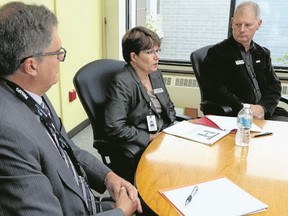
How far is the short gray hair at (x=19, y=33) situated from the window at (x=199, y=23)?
10.4 ft

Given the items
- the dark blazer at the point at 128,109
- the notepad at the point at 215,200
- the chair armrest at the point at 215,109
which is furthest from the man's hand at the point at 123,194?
the chair armrest at the point at 215,109

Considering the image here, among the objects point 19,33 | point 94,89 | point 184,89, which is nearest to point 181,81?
point 184,89

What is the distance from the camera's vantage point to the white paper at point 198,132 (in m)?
1.70

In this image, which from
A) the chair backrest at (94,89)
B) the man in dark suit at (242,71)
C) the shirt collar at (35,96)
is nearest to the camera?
the shirt collar at (35,96)

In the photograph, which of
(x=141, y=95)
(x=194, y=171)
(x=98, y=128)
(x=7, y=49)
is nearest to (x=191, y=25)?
(x=141, y=95)

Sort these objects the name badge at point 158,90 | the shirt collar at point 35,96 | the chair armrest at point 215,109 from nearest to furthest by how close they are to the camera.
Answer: the shirt collar at point 35,96
the name badge at point 158,90
the chair armrest at point 215,109

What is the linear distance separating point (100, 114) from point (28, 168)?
1.00 meters

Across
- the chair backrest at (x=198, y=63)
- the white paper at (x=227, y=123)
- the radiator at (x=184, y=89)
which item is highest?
the chair backrest at (x=198, y=63)

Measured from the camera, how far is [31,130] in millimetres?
982

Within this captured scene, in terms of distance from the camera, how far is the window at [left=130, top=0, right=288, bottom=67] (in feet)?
12.4

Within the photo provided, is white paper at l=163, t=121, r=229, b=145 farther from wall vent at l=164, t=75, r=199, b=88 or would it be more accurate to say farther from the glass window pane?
the glass window pane

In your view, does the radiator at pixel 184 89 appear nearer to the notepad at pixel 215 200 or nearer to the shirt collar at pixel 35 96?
the notepad at pixel 215 200

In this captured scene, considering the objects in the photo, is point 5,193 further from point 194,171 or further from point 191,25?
point 191,25

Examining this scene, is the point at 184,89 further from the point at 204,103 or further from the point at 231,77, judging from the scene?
the point at 204,103
